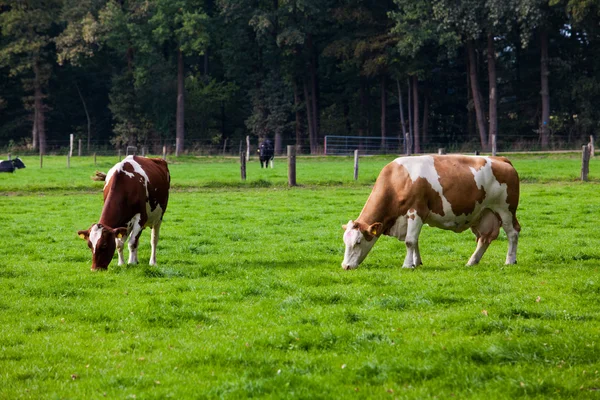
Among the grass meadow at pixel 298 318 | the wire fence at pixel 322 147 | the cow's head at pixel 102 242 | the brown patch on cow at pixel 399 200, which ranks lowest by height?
the grass meadow at pixel 298 318

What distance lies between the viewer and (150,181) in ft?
43.0

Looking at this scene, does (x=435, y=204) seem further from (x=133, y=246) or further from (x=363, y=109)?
(x=363, y=109)

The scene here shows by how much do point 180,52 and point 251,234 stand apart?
2007 inches

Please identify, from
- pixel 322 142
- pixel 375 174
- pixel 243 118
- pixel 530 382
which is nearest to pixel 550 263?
pixel 530 382

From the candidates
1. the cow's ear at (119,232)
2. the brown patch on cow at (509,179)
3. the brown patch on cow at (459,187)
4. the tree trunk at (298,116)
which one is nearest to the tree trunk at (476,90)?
the tree trunk at (298,116)

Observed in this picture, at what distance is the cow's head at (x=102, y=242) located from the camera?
1176 cm

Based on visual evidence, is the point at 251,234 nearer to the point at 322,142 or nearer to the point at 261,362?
the point at 261,362

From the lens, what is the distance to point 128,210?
496 inches

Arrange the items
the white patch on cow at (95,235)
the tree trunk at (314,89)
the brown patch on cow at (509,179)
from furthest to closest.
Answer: the tree trunk at (314,89) → the brown patch on cow at (509,179) → the white patch on cow at (95,235)

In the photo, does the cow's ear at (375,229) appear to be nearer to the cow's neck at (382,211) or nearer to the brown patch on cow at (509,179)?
the cow's neck at (382,211)

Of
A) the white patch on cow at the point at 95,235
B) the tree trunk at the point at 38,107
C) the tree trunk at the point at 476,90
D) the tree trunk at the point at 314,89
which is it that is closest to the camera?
the white patch on cow at the point at 95,235

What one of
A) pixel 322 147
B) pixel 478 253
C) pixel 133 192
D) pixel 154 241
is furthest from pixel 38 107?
pixel 478 253

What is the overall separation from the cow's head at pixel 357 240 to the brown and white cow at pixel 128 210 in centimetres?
321

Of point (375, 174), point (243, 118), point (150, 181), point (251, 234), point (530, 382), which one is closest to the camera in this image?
point (530, 382)
